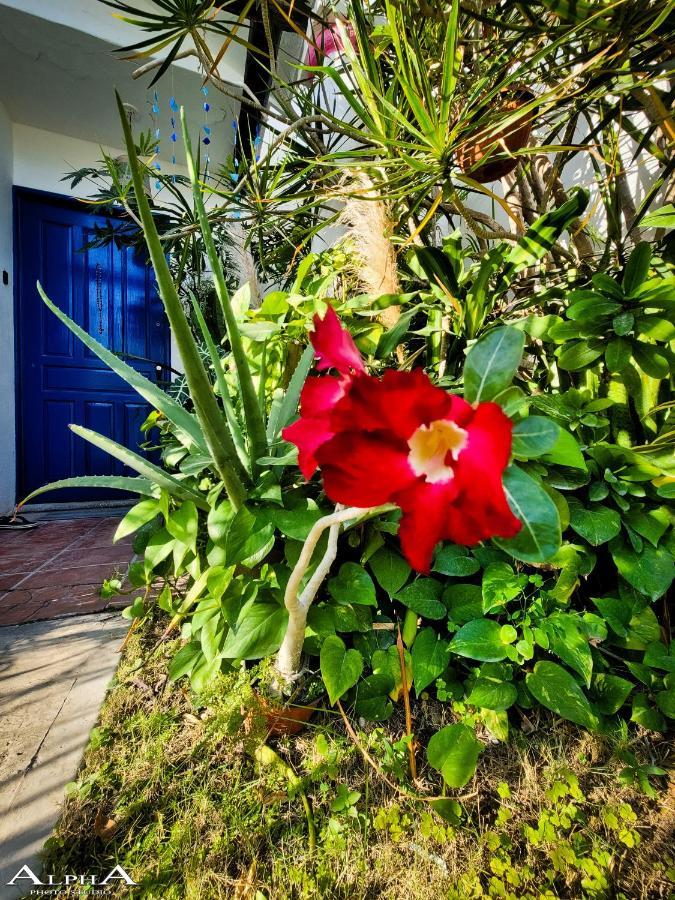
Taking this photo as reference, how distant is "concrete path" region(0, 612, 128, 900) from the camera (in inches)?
29.4

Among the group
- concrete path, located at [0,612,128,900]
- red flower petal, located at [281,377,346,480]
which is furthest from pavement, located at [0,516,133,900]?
red flower petal, located at [281,377,346,480]

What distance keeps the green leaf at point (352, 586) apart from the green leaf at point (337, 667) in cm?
9

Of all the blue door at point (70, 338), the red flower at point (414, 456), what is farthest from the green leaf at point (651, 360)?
the blue door at point (70, 338)

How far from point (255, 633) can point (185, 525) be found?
10.8 inches

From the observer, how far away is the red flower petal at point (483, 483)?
373mm

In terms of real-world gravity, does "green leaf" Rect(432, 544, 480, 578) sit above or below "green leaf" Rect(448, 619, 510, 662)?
above

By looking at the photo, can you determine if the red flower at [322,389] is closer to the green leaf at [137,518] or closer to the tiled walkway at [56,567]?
the green leaf at [137,518]

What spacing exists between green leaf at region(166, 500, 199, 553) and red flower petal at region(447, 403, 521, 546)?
25.4 inches

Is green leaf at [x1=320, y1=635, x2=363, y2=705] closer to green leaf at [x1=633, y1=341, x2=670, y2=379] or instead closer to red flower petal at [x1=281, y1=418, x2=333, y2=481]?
red flower petal at [x1=281, y1=418, x2=333, y2=481]

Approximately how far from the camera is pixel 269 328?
42.7 inches

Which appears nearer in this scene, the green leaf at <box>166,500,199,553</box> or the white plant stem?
the white plant stem

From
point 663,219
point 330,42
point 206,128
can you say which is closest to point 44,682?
point 663,219

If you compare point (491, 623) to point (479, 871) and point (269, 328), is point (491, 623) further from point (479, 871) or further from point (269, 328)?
point (269, 328)

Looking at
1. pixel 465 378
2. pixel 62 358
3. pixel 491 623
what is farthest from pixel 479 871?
pixel 62 358
